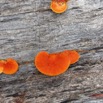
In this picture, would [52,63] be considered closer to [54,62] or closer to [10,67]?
[54,62]

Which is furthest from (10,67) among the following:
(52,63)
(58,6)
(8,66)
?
(58,6)

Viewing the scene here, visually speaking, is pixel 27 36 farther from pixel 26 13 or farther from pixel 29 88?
pixel 29 88

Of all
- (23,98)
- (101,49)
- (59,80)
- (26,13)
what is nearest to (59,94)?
(59,80)

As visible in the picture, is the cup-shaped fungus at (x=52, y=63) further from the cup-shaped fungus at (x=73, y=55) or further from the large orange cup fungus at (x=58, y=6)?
the large orange cup fungus at (x=58, y=6)

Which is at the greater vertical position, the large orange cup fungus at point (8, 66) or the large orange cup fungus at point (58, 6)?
the large orange cup fungus at point (58, 6)

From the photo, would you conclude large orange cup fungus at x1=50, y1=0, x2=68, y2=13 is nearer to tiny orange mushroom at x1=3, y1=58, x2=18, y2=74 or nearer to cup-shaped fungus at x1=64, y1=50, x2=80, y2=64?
cup-shaped fungus at x1=64, y1=50, x2=80, y2=64

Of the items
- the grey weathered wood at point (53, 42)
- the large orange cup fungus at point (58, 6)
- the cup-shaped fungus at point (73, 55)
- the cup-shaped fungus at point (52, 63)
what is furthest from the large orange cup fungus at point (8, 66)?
the large orange cup fungus at point (58, 6)

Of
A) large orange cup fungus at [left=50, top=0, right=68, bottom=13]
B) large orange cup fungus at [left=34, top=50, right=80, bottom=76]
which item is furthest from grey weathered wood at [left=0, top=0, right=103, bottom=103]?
large orange cup fungus at [left=34, top=50, right=80, bottom=76]
